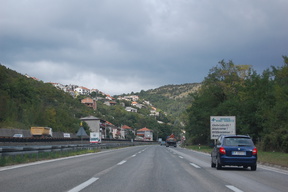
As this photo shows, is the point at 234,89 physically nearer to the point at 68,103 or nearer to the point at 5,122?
the point at 5,122

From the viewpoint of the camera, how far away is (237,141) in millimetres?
15438

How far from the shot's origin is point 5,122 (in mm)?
63500

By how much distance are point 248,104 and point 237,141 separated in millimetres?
40260

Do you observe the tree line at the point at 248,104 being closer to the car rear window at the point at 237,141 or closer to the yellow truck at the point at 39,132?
the car rear window at the point at 237,141

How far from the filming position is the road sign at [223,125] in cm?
4072

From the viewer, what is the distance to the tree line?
39719 millimetres

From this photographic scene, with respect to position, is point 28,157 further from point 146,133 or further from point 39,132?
point 146,133

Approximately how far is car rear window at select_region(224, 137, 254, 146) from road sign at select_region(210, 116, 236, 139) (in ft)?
84.2

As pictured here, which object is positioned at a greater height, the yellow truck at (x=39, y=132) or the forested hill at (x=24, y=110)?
the forested hill at (x=24, y=110)

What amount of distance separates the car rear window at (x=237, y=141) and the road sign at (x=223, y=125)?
25.7 m

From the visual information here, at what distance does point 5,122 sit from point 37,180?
5763 centimetres

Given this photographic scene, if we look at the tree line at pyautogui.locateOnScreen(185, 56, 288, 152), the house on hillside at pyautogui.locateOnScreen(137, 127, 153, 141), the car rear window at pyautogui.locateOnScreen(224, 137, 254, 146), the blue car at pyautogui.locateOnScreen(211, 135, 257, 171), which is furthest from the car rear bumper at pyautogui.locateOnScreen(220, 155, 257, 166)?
the house on hillside at pyautogui.locateOnScreen(137, 127, 153, 141)

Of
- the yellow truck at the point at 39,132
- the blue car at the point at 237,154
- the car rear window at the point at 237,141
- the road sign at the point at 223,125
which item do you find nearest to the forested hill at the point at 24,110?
the yellow truck at the point at 39,132

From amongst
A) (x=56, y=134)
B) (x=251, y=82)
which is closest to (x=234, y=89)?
(x=251, y=82)
